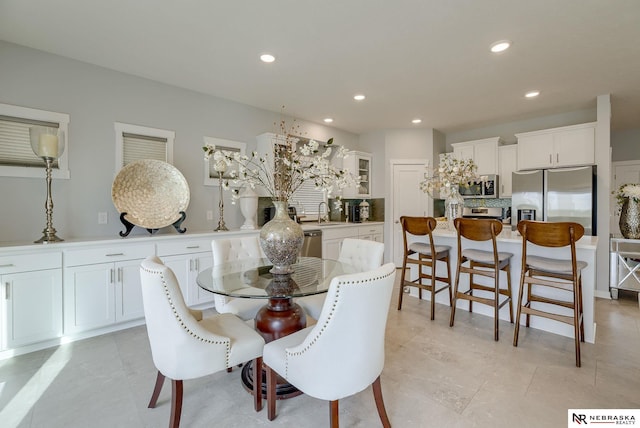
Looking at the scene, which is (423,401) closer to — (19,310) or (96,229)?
(19,310)

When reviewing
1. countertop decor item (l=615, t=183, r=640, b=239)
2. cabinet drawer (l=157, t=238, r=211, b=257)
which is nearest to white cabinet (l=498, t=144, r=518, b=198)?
countertop decor item (l=615, t=183, r=640, b=239)

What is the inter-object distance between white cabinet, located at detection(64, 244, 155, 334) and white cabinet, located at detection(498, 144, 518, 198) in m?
5.44

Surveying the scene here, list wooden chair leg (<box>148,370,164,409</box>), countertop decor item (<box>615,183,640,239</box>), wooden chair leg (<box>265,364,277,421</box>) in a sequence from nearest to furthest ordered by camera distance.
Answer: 1. wooden chair leg (<box>265,364,277,421</box>)
2. wooden chair leg (<box>148,370,164,409</box>)
3. countertop decor item (<box>615,183,640,239</box>)

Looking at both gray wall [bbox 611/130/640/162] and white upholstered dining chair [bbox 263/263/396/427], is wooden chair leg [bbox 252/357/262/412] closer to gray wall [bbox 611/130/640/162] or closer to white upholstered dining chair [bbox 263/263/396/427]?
white upholstered dining chair [bbox 263/263/396/427]

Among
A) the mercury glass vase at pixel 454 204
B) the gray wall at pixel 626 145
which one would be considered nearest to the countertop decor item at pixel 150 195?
the mercury glass vase at pixel 454 204

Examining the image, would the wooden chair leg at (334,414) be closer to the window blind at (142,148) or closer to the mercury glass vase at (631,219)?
the window blind at (142,148)

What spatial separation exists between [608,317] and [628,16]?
2.95m

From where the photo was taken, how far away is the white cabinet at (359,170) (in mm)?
5566

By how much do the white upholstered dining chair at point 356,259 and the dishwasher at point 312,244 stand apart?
5.18ft

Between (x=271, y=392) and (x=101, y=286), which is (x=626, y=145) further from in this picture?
(x=101, y=286)

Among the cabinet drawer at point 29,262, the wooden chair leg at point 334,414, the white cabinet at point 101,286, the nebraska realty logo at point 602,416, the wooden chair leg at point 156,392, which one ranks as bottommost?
the nebraska realty logo at point 602,416

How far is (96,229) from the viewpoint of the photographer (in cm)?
315

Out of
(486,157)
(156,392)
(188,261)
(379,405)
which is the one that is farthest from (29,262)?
(486,157)

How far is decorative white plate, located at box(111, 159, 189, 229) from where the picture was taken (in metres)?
3.11
